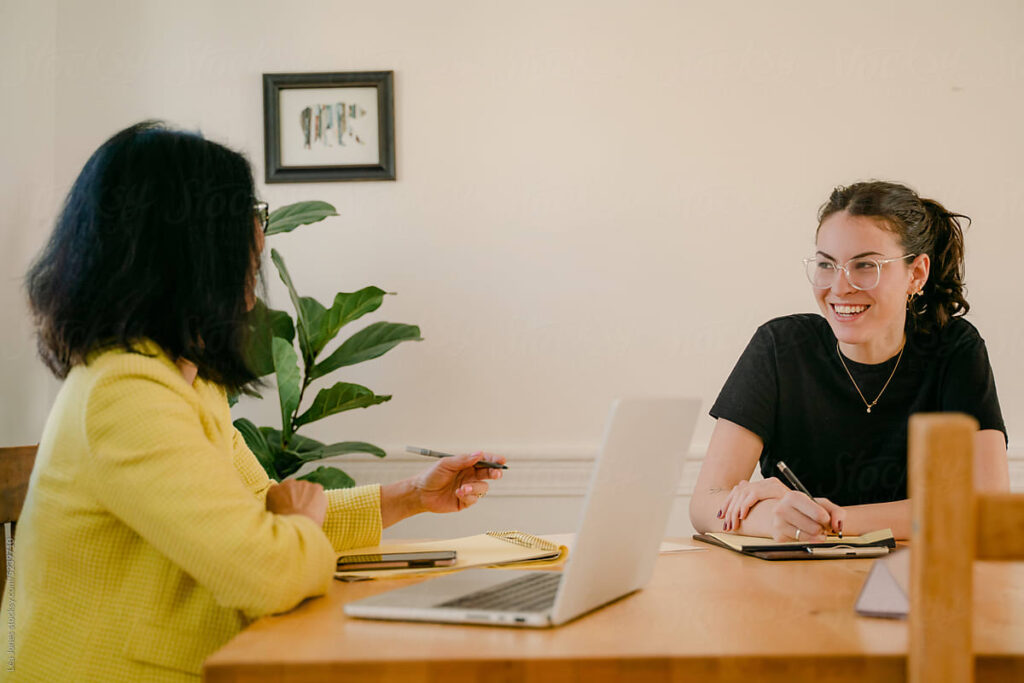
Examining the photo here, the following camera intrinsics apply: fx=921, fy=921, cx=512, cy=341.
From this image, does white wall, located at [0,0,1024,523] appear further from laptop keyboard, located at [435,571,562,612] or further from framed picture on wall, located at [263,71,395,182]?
laptop keyboard, located at [435,571,562,612]

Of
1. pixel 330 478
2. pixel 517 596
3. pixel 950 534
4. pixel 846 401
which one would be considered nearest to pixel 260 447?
pixel 330 478

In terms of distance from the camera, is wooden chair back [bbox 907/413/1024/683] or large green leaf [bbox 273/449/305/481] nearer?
A: wooden chair back [bbox 907/413/1024/683]

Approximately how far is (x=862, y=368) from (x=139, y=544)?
4.67 feet

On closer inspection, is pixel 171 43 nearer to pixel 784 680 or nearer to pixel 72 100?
pixel 72 100

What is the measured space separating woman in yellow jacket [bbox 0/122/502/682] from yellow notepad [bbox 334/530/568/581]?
0.13 meters

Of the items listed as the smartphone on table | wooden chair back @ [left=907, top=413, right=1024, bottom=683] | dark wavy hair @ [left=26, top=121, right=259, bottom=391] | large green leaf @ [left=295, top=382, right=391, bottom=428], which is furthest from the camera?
large green leaf @ [left=295, top=382, right=391, bottom=428]

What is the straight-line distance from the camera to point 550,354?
9.20ft

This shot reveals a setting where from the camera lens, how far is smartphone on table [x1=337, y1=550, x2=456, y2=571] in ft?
4.03

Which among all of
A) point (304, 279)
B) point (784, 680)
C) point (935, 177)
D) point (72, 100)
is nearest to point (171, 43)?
point (72, 100)

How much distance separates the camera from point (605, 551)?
37.0 inches

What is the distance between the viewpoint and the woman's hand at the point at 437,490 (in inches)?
59.4

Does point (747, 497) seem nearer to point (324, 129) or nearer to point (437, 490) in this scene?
point (437, 490)

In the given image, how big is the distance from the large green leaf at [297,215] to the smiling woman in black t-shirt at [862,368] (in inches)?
44.3

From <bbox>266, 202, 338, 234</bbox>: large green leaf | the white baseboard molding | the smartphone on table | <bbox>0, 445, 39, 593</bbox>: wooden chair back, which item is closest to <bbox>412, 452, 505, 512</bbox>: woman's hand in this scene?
the smartphone on table
